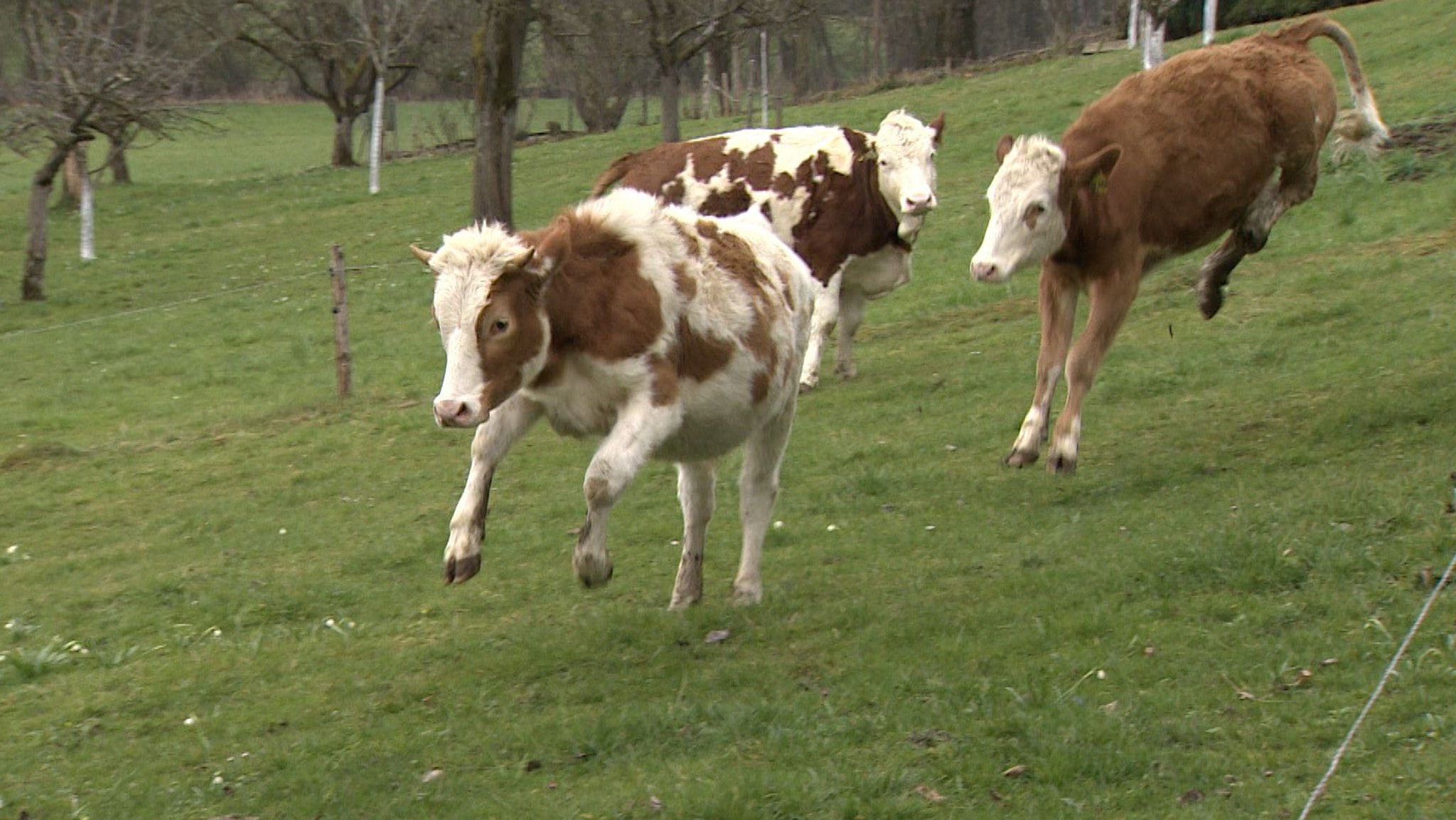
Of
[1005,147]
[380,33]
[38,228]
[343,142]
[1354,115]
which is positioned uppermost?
[380,33]

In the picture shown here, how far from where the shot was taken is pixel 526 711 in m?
7.27

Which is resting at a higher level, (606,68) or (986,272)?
(606,68)

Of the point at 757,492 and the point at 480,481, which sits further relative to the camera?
the point at 757,492

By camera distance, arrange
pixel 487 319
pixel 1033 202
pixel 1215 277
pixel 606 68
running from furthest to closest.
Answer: pixel 606 68 < pixel 1215 277 < pixel 1033 202 < pixel 487 319

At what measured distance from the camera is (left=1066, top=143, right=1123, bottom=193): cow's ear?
10.2 m

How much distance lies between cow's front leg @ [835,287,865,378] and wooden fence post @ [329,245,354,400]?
5068 millimetres

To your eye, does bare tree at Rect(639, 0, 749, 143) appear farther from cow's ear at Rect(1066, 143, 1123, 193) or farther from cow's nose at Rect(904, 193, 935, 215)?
cow's ear at Rect(1066, 143, 1123, 193)

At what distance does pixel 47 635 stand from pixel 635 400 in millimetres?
4673

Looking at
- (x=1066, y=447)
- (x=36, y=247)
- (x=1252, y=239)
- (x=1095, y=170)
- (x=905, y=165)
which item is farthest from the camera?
(x=36, y=247)

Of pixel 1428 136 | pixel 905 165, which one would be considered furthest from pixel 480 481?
pixel 1428 136

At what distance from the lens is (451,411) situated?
6.97m

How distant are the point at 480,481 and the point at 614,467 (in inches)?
28.5

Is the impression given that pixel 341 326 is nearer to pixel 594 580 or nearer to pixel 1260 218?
pixel 1260 218

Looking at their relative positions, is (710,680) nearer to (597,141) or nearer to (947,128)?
(947,128)
